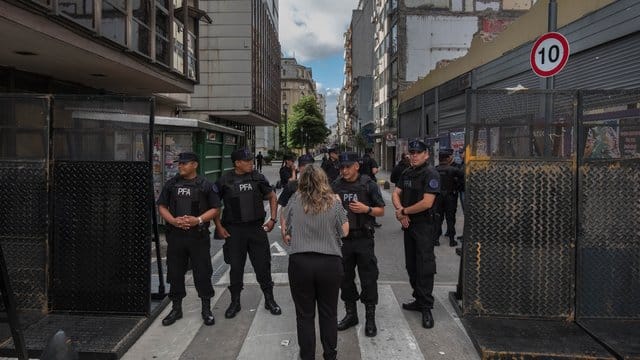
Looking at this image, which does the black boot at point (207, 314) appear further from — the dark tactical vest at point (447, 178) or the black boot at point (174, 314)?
the dark tactical vest at point (447, 178)

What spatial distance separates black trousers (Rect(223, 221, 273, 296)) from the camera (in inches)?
198

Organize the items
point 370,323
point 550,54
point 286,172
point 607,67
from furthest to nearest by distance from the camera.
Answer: point 286,172
point 607,67
point 550,54
point 370,323

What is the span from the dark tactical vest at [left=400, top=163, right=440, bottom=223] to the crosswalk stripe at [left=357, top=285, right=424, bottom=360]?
1095 millimetres

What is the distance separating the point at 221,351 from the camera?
4.18 m

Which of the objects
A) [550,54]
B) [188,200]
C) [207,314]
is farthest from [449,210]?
[188,200]

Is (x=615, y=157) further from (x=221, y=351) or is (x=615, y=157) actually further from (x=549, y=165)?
(x=221, y=351)

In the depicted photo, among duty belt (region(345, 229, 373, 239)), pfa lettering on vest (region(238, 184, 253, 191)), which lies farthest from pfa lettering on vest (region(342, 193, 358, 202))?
pfa lettering on vest (region(238, 184, 253, 191))

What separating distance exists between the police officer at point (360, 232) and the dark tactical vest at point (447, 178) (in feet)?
14.5

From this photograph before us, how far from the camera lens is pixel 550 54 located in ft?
21.3

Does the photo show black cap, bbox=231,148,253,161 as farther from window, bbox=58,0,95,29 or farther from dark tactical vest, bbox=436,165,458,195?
window, bbox=58,0,95,29

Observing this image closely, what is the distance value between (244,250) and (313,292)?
1.72m

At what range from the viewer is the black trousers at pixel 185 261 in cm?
481

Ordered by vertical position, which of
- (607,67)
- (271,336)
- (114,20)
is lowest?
(271,336)

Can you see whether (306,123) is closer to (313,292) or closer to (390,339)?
(390,339)
